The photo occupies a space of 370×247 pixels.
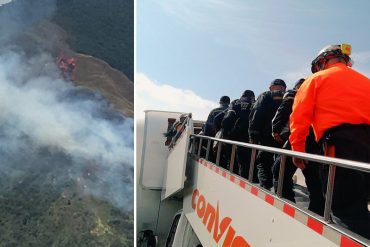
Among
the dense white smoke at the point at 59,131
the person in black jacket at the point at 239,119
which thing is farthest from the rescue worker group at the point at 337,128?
the dense white smoke at the point at 59,131

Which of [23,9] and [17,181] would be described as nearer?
[17,181]

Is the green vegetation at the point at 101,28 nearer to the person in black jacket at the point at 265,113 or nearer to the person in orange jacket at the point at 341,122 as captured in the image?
the person in black jacket at the point at 265,113

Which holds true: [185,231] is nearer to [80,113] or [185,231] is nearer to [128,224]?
[128,224]

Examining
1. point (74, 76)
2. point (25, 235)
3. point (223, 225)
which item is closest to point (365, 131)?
point (223, 225)

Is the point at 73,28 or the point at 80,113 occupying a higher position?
the point at 73,28

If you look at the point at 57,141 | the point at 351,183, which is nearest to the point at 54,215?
the point at 57,141

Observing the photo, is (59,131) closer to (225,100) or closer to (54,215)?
(54,215)
